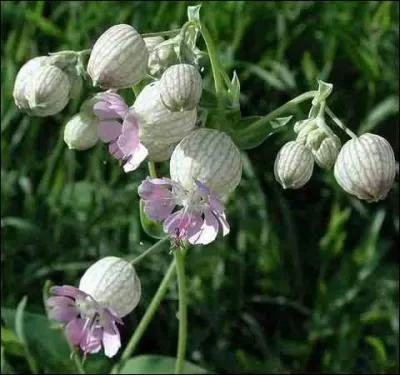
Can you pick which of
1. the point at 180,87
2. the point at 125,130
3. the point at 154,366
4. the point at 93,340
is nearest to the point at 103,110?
the point at 125,130

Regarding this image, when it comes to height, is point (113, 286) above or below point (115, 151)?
below

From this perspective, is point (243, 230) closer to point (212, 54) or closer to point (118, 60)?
point (212, 54)

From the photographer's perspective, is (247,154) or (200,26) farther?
(247,154)

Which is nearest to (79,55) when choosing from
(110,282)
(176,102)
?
(176,102)

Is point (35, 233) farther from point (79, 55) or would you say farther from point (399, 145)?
point (399, 145)

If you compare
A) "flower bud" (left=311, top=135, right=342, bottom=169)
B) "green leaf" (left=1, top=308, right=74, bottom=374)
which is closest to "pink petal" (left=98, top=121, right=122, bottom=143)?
"flower bud" (left=311, top=135, right=342, bottom=169)

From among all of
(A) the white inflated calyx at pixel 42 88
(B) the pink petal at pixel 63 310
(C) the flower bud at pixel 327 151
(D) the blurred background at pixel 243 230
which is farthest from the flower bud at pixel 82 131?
(D) the blurred background at pixel 243 230
